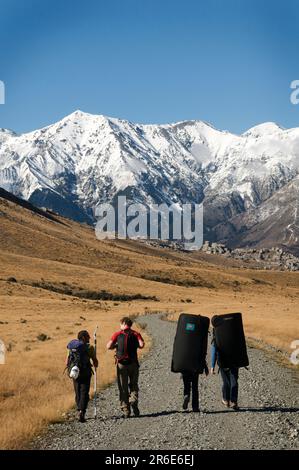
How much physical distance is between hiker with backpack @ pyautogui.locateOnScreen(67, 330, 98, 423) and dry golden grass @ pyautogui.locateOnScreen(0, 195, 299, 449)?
0.77 m

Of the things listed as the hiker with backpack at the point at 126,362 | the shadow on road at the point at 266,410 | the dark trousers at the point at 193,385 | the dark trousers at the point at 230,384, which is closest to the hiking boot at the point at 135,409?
the hiker with backpack at the point at 126,362

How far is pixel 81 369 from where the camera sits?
605 inches

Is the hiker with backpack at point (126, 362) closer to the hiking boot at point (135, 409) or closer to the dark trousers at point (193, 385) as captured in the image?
the hiking boot at point (135, 409)

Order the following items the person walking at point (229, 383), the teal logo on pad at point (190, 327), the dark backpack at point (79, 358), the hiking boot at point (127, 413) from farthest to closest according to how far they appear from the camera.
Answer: the person walking at point (229, 383) → the teal logo on pad at point (190, 327) → the hiking boot at point (127, 413) → the dark backpack at point (79, 358)

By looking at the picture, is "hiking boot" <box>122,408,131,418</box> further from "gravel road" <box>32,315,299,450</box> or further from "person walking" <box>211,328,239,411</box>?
"person walking" <box>211,328,239,411</box>

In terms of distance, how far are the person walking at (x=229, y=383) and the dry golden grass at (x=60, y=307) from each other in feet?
14.9

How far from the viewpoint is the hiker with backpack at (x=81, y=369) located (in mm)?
15211

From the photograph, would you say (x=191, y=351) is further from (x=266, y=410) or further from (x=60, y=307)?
(x=60, y=307)

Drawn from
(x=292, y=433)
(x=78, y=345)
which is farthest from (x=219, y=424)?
(x=78, y=345)

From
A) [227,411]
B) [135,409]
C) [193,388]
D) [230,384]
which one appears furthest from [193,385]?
[135,409]

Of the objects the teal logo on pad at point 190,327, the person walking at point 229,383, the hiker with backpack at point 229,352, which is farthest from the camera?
the hiker with backpack at point 229,352

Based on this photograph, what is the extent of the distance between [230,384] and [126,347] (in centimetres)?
341

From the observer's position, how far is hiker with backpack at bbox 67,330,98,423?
15211 millimetres

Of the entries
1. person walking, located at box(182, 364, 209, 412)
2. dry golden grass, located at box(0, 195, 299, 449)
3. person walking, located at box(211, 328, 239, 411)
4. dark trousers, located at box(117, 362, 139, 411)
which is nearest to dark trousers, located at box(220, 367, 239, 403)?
person walking, located at box(211, 328, 239, 411)
